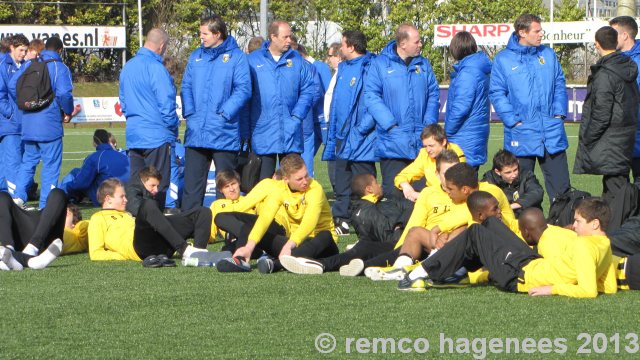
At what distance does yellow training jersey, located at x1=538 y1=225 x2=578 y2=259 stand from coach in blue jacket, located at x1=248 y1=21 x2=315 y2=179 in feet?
15.1

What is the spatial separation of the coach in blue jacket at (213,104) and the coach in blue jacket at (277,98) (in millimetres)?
330

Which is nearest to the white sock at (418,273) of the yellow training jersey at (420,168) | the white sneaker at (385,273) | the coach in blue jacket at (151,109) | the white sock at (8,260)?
the white sneaker at (385,273)

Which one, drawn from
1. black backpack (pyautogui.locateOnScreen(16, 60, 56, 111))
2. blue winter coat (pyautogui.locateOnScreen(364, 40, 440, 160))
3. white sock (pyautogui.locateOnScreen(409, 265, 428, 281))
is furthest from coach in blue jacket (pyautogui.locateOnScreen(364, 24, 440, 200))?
black backpack (pyautogui.locateOnScreen(16, 60, 56, 111))

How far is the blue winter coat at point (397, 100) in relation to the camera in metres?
11.9

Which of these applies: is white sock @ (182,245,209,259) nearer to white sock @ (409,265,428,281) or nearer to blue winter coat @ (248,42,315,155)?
white sock @ (409,265,428,281)

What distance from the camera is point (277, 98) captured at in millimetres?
12523

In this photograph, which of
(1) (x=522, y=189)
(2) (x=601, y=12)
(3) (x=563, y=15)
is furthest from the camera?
(2) (x=601, y=12)

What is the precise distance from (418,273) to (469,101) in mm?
3963

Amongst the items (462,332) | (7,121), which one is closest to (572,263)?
(462,332)

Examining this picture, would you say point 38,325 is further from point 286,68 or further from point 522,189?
point 286,68

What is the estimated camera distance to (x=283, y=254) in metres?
9.45

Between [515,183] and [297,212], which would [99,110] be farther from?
[297,212]

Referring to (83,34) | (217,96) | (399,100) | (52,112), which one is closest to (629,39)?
(399,100)

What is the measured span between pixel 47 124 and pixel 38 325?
23.7 feet
